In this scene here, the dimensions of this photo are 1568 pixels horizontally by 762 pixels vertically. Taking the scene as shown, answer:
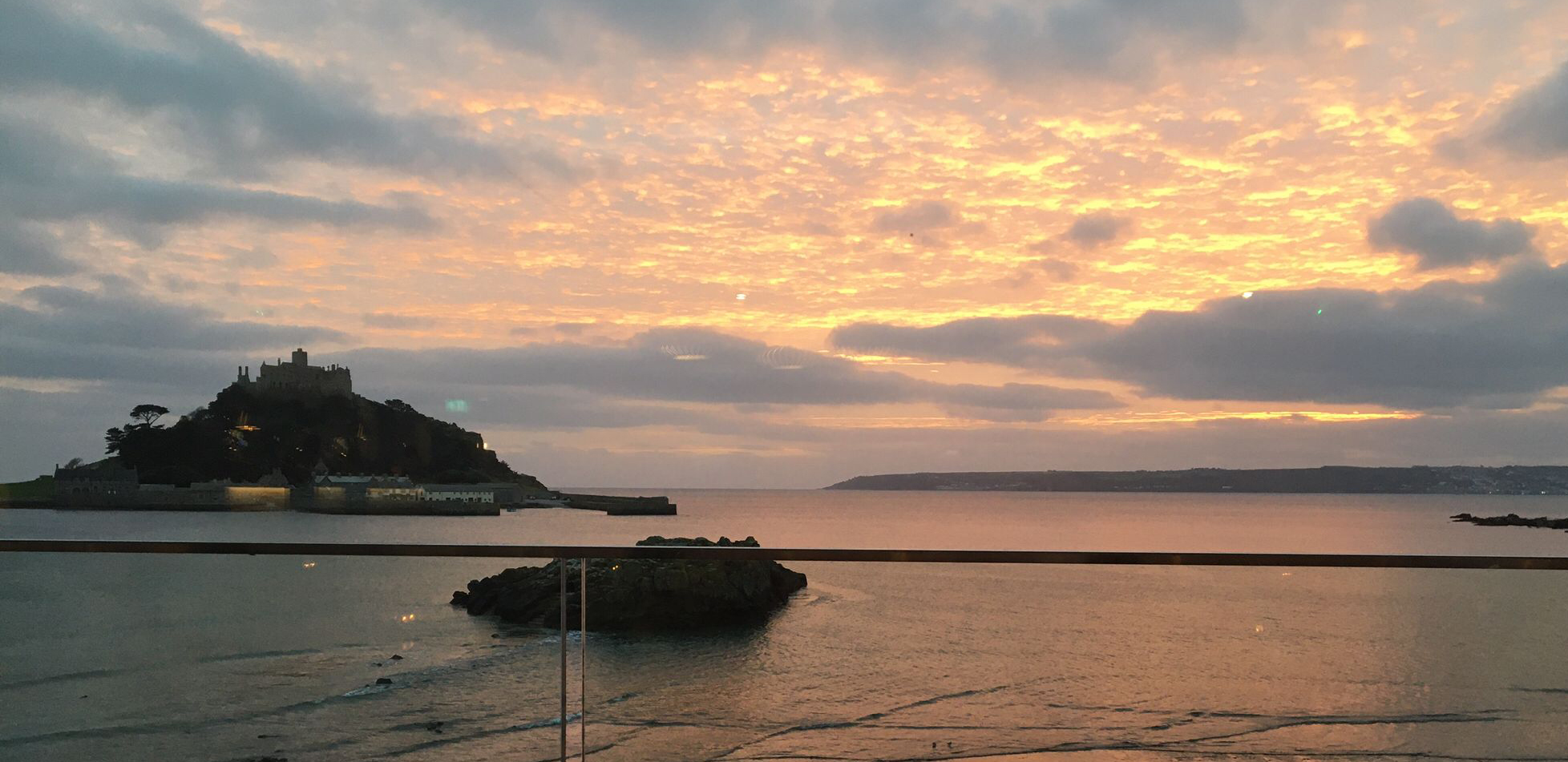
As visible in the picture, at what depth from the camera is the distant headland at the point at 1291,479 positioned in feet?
144

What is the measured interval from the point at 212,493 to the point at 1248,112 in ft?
114

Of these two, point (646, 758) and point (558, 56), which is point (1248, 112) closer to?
point (558, 56)

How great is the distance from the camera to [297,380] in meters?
42.9

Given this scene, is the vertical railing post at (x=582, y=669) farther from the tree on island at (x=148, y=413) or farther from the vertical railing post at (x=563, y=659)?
the tree on island at (x=148, y=413)

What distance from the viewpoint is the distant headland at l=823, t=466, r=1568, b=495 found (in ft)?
144

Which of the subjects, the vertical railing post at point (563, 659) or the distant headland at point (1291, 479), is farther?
the distant headland at point (1291, 479)

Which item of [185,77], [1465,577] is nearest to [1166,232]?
[185,77]

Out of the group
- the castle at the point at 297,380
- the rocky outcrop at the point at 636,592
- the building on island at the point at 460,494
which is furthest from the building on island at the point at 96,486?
the rocky outcrop at the point at 636,592

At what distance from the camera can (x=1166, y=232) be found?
31.2 metres

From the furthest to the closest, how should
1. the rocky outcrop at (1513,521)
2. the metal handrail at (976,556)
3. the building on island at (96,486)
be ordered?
the rocky outcrop at (1513,521) → the building on island at (96,486) → the metal handrail at (976,556)

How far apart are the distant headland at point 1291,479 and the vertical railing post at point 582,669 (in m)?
49.2

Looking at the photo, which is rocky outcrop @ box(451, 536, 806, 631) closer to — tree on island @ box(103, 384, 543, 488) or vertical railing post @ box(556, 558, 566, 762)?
vertical railing post @ box(556, 558, 566, 762)

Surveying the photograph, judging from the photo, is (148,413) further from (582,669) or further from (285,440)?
(582,669)

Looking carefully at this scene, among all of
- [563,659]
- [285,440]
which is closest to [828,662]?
[563,659]
